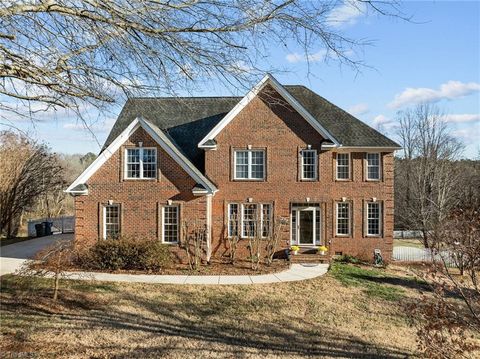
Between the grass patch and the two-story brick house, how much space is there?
2.69 metres

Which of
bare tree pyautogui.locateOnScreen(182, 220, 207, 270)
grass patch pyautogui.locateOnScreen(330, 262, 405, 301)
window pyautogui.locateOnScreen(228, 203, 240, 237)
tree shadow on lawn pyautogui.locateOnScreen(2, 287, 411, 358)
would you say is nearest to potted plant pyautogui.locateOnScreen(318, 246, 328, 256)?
grass patch pyautogui.locateOnScreen(330, 262, 405, 301)

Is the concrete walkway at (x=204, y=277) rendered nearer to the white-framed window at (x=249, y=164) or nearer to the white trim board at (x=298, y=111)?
the white-framed window at (x=249, y=164)

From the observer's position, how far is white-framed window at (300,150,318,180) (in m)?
21.1

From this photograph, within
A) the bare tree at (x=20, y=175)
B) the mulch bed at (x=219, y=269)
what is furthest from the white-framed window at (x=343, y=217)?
the bare tree at (x=20, y=175)

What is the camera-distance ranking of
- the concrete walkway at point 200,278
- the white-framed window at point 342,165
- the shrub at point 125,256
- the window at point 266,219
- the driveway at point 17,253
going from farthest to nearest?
1. the white-framed window at point 342,165
2. the window at point 266,219
3. the driveway at point 17,253
4. the shrub at point 125,256
5. the concrete walkway at point 200,278

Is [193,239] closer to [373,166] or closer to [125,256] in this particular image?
[125,256]

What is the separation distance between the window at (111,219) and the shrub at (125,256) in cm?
163

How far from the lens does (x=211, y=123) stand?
23.3m

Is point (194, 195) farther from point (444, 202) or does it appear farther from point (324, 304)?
point (444, 202)

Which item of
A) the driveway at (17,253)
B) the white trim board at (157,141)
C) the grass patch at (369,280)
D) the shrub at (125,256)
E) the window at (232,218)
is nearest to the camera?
the grass patch at (369,280)

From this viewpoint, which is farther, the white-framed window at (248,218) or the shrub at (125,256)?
the white-framed window at (248,218)

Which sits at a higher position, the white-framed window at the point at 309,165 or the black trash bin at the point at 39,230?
the white-framed window at the point at 309,165

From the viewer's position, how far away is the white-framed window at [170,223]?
62.2 feet

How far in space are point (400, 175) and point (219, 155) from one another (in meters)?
27.4
